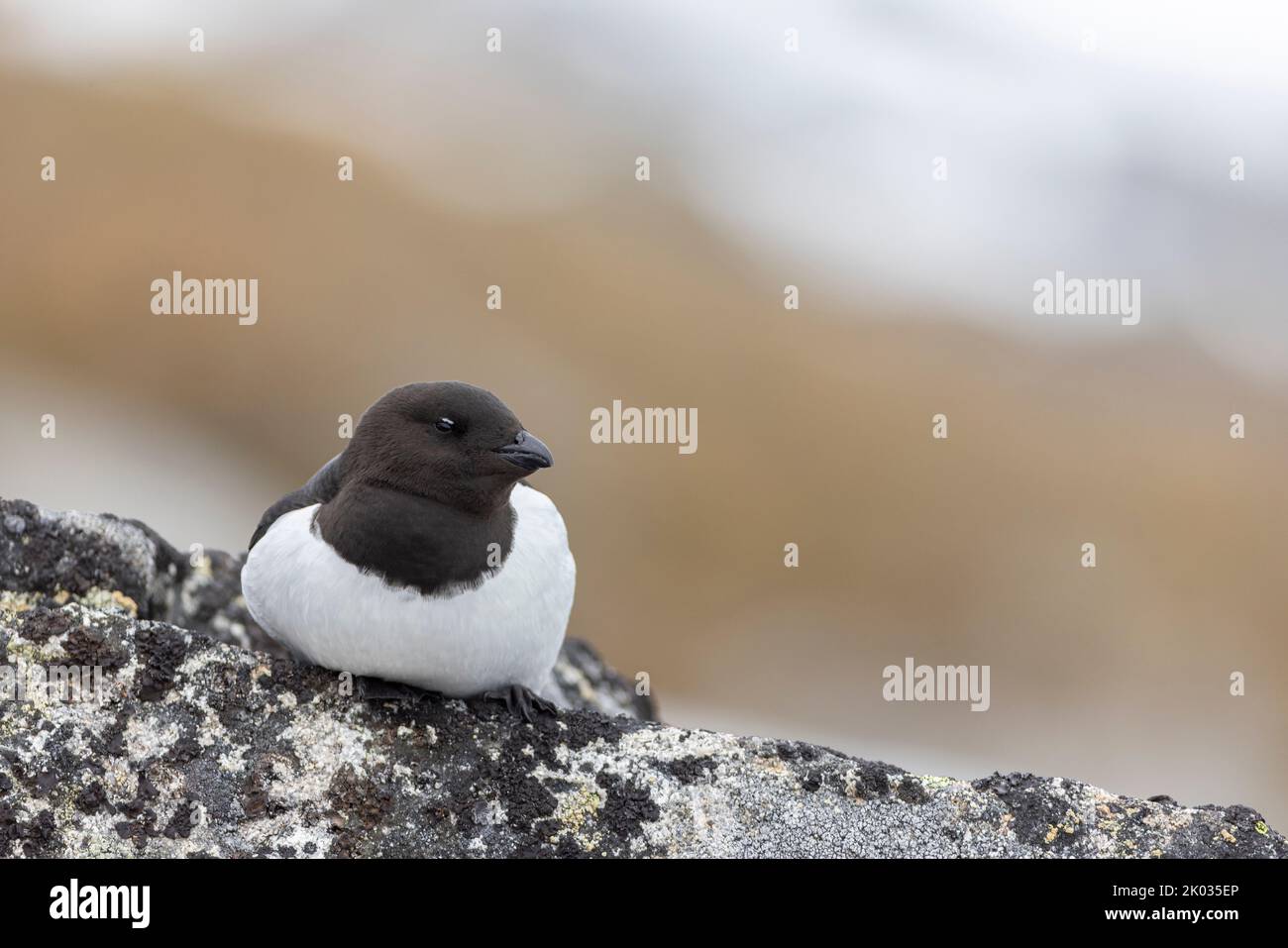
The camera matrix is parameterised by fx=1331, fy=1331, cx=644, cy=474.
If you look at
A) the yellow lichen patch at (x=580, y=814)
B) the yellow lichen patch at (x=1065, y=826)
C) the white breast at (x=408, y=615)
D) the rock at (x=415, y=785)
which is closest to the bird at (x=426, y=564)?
the white breast at (x=408, y=615)

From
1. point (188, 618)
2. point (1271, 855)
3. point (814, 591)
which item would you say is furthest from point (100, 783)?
point (814, 591)

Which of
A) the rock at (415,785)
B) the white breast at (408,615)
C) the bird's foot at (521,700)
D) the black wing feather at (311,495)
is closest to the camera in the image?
the rock at (415,785)

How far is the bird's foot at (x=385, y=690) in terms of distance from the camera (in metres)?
5.13

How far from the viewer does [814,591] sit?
19.0 metres

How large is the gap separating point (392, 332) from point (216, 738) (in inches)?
628

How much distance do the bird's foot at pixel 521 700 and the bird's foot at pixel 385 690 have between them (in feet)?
0.99

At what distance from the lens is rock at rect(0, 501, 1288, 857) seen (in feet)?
15.0

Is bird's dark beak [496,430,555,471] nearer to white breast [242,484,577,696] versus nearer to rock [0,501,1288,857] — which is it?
white breast [242,484,577,696]

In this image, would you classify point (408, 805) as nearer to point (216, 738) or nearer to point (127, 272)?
point (216, 738)

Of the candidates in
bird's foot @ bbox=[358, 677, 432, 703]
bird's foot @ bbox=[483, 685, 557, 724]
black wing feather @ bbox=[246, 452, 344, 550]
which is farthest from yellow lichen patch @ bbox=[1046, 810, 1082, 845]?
black wing feather @ bbox=[246, 452, 344, 550]

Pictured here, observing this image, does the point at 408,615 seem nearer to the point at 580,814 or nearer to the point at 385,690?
the point at 385,690

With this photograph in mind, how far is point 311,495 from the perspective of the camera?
223 inches

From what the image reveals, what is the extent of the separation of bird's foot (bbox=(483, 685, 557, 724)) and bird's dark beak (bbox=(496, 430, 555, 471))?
0.90 meters

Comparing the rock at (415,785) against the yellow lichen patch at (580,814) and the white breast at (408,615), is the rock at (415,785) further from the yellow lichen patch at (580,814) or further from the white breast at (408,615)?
the white breast at (408,615)
